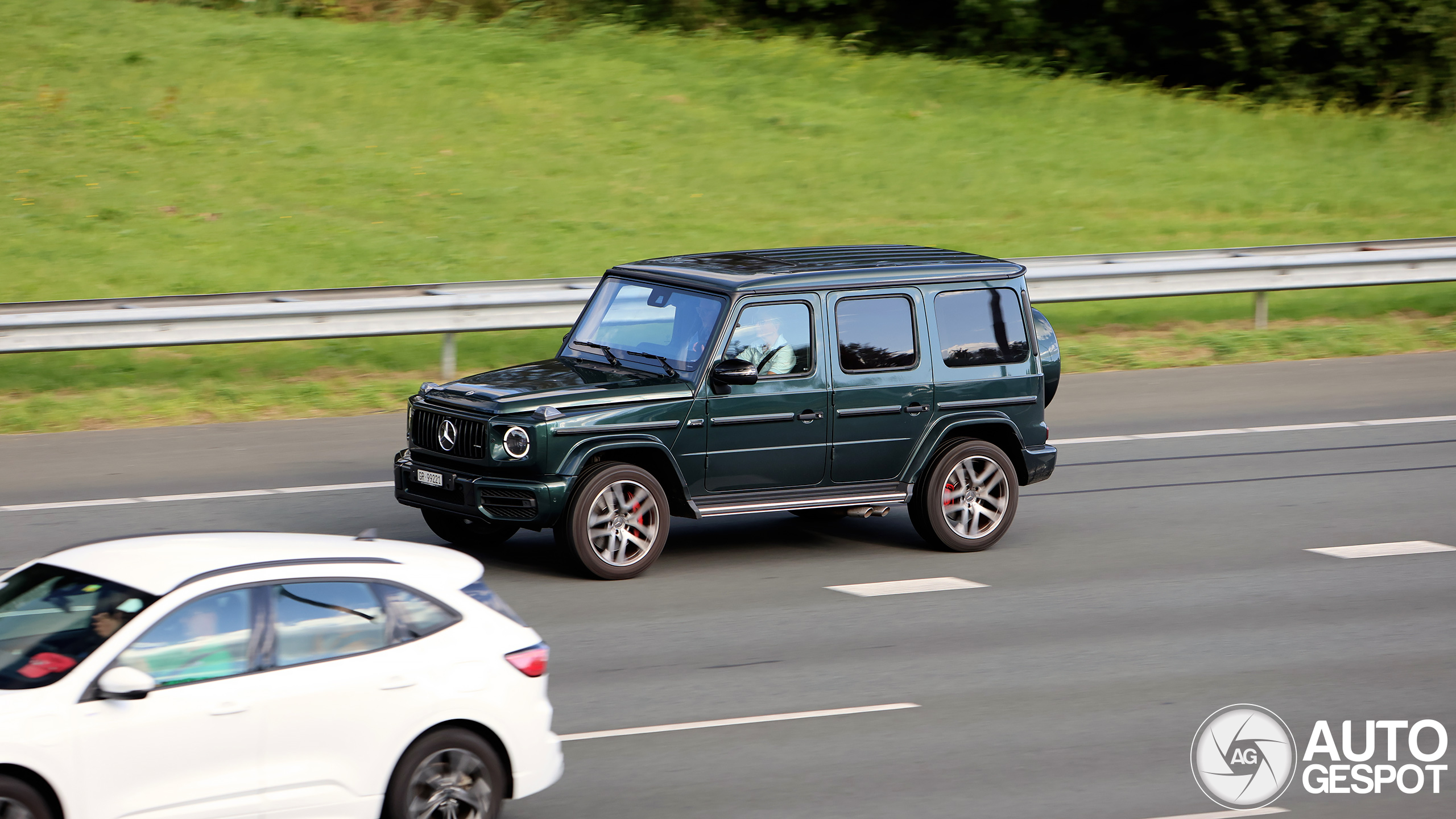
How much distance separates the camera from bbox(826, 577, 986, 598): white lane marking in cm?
1023

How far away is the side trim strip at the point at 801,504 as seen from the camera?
1054 cm

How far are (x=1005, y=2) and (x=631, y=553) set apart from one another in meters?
27.1

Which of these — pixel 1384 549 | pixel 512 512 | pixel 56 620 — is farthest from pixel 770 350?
pixel 56 620

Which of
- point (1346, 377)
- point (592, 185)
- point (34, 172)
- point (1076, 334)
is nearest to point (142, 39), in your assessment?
Answer: point (34, 172)

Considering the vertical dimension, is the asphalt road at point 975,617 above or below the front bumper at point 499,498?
below

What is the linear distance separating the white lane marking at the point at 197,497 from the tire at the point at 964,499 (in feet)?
14.5

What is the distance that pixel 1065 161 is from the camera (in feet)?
95.0

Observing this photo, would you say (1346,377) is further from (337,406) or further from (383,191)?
(383,191)

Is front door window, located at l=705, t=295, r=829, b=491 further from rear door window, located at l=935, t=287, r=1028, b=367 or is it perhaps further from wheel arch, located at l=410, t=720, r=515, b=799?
wheel arch, located at l=410, t=720, r=515, b=799

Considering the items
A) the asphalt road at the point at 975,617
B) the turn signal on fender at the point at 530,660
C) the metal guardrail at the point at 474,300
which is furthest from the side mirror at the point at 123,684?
the metal guardrail at the point at 474,300

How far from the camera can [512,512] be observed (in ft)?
32.6

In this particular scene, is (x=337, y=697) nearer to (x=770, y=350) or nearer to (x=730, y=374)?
(x=730, y=374)

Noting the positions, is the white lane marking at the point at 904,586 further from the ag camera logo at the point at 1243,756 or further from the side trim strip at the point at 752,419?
the ag camera logo at the point at 1243,756

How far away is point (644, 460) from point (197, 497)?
4.13 metres
